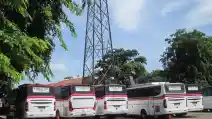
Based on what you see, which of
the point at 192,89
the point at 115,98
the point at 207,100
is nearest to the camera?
the point at 115,98

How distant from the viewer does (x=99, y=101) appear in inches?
891

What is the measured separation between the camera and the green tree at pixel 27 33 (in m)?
5.48

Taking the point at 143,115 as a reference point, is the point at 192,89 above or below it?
above

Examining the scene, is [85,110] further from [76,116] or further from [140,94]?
[140,94]

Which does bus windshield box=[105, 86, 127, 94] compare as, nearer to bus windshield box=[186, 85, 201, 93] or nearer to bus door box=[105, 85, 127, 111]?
bus door box=[105, 85, 127, 111]

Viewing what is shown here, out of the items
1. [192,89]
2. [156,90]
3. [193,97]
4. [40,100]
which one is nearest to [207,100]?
[192,89]

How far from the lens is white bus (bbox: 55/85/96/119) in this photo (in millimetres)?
20062

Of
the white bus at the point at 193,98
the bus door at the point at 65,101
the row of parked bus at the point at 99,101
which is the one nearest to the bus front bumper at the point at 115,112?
the row of parked bus at the point at 99,101

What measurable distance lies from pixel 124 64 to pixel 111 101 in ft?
98.8

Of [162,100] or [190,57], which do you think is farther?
[190,57]

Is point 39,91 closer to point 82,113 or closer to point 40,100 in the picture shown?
point 40,100

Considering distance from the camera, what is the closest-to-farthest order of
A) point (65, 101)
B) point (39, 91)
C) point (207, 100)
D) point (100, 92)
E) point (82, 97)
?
1. point (39, 91)
2. point (82, 97)
3. point (65, 101)
4. point (100, 92)
5. point (207, 100)

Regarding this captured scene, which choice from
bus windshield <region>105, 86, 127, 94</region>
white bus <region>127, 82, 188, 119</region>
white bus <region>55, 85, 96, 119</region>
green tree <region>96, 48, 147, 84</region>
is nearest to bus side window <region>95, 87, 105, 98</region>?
bus windshield <region>105, 86, 127, 94</region>

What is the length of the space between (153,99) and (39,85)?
7883mm
